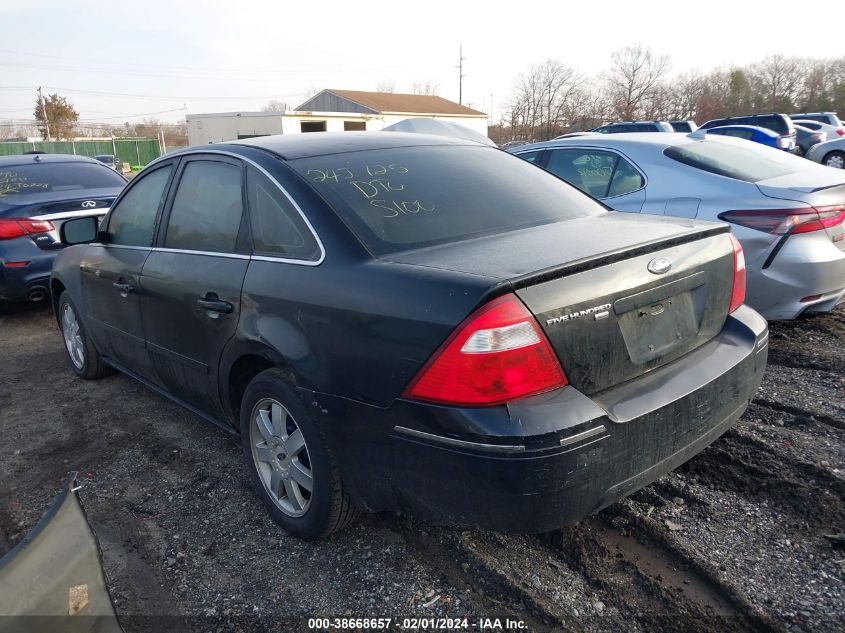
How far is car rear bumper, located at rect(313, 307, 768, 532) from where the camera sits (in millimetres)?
2006

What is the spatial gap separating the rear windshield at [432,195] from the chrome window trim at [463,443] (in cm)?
69

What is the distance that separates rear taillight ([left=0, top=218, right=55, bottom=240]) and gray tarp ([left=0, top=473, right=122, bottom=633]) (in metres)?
5.34

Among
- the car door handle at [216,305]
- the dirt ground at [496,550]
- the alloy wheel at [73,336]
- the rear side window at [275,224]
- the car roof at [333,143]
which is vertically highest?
the car roof at [333,143]

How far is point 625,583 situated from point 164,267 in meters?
2.67

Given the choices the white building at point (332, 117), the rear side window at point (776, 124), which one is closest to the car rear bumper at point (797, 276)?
the rear side window at point (776, 124)

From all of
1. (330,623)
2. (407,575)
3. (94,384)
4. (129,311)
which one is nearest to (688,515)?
(407,575)

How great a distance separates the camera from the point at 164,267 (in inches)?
137

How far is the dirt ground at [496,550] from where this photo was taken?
2.35m

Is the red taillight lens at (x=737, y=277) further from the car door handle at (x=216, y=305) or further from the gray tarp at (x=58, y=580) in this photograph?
the gray tarp at (x=58, y=580)

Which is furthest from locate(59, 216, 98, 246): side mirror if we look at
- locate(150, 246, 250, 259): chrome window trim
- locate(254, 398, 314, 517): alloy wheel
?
locate(254, 398, 314, 517): alloy wheel

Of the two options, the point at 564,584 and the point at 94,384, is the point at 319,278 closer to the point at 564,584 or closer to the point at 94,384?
the point at 564,584

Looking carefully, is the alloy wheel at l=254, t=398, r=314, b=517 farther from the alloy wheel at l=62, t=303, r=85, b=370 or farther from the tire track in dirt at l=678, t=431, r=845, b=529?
the alloy wheel at l=62, t=303, r=85, b=370

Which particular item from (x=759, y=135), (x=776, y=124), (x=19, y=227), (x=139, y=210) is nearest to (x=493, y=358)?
(x=139, y=210)

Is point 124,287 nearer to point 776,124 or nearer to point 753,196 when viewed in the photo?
point 753,196
